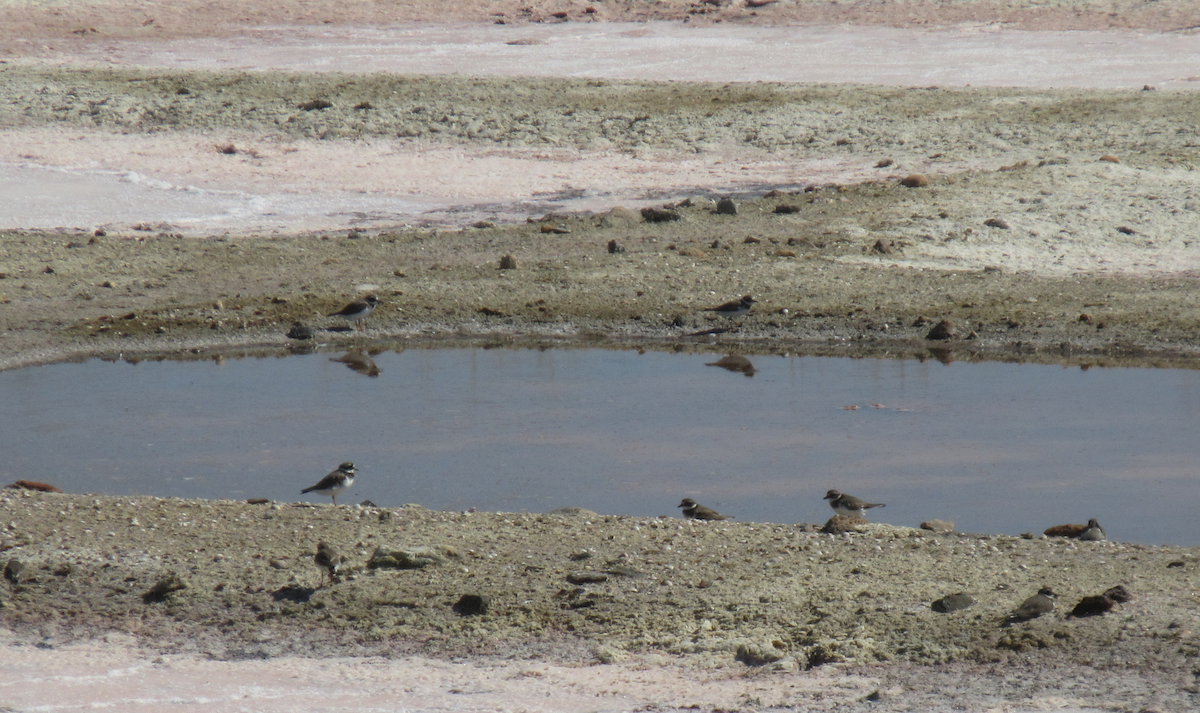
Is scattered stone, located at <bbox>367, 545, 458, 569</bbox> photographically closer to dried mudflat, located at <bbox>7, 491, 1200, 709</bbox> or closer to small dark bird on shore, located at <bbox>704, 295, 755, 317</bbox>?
dried mudflat, located at <bbox>7, 491, 1200, 709</bbox>

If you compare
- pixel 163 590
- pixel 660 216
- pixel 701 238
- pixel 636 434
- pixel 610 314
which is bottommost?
pixel 636 434

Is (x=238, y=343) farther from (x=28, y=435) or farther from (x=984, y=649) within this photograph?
(x=984, y=649)

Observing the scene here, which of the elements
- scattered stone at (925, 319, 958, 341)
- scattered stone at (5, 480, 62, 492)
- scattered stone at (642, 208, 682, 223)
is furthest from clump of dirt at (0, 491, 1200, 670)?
scattered stone at (642, 208, 682, 223)

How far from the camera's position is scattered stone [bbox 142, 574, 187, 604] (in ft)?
22.0

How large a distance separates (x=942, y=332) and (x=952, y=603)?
5857 millimetres

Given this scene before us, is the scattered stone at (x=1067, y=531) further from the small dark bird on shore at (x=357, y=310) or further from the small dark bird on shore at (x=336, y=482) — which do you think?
the small dark bird on shore at (x=357, y=310)

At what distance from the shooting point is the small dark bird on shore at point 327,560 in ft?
21.7

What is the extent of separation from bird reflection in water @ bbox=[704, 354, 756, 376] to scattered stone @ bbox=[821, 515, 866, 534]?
388 cm

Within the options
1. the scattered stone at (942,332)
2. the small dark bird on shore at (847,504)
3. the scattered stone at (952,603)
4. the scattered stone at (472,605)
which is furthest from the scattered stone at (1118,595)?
the scattered stone at (942,332)

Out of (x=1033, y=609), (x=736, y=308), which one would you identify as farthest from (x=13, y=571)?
(x=736, y=308)

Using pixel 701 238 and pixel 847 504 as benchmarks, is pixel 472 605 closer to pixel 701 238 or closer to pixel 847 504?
pixel 847 504

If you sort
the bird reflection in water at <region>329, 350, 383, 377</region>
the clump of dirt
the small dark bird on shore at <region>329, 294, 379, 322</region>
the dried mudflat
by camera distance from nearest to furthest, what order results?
the dried mudflat, the clump of dirt, the bird reflection in water at <region>329, 350, 383, 377</region>, the small dark bird on shore at <region>329, 294, 379, 322</region>

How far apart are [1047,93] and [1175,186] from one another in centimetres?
608

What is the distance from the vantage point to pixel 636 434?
32.1 feet
